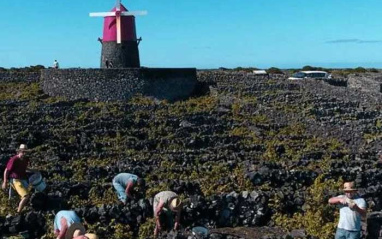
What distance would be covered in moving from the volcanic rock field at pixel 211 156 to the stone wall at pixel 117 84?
0.81 metres

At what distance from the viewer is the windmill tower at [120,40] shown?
40406 mm

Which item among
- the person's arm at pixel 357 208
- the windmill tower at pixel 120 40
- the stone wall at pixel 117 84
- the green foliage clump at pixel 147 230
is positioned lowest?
the green foliage clump at pixel 147 230

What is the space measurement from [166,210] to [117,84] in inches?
917

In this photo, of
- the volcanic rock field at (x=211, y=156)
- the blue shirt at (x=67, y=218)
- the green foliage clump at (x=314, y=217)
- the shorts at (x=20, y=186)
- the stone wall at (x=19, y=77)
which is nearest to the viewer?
the blue shirt at (x=67, y=218)

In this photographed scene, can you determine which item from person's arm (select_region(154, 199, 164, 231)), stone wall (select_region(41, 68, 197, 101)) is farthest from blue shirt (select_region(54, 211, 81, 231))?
stone wall (select_region(41, 68, 197, 101))

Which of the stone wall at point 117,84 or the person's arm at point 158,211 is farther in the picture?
the stone wall at point 117,84

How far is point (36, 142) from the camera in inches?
916

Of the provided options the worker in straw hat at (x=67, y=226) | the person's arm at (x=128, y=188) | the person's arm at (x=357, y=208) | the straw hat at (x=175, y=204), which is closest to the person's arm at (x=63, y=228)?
the worker in straw hat at (x=67, y=226)

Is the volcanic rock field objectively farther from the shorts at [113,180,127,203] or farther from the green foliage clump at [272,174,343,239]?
the shorts at [113,180,127,203]

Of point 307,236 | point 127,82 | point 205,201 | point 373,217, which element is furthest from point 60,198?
point 127,82

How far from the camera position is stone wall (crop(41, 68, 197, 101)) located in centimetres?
3534

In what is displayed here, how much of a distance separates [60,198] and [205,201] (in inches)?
133

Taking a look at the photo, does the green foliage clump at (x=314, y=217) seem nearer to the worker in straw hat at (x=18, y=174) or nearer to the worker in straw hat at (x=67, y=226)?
the worker in straw hat at (x=67, y=226)

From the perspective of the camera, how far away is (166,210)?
12.6m
